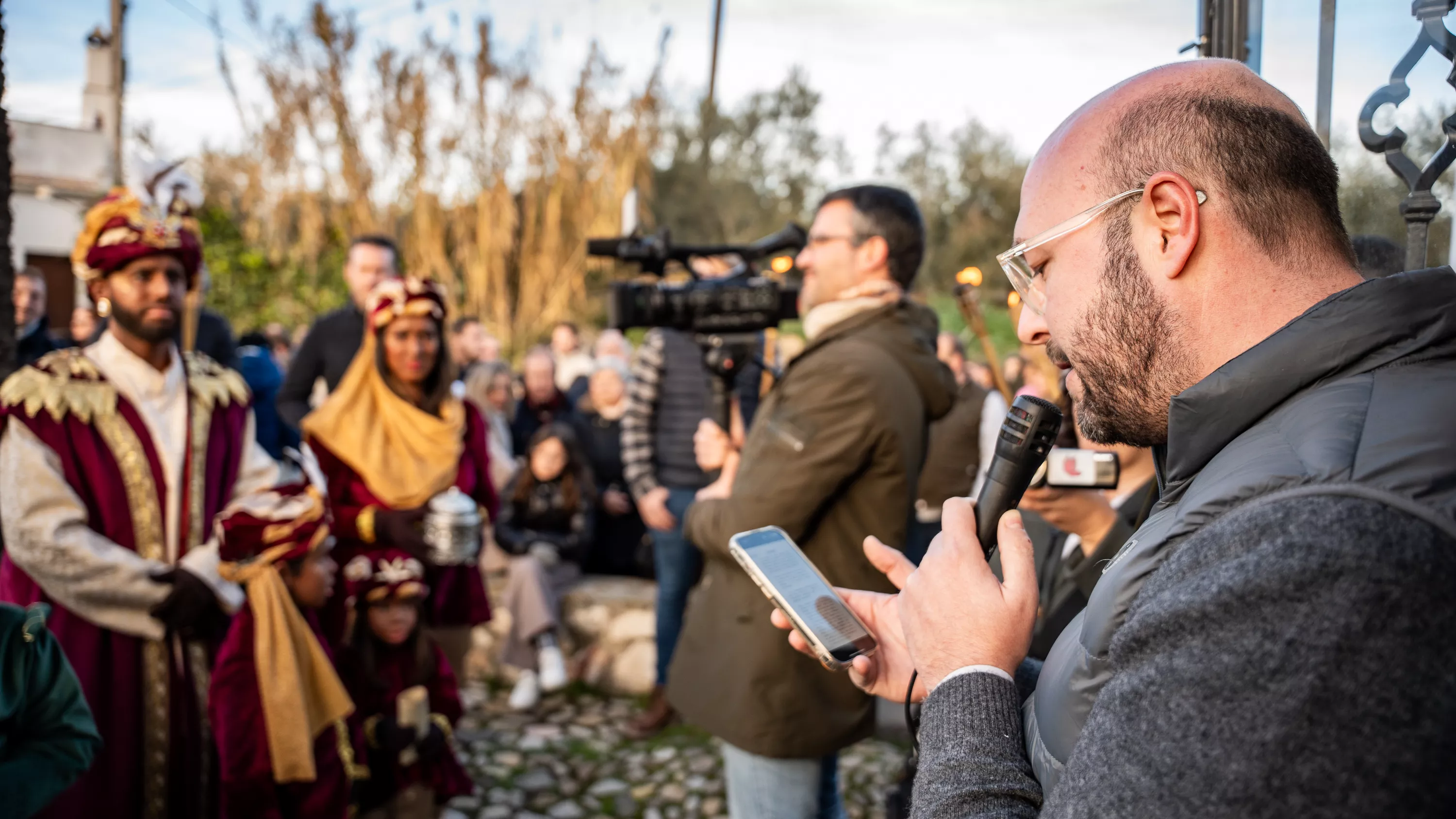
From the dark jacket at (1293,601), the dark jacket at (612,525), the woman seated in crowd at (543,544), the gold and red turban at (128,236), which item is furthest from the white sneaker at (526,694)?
the dark jacket at (1293,601)

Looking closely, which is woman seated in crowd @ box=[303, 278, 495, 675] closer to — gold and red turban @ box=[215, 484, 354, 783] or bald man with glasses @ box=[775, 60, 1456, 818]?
gold and red turban @ box=[215, 484, 354, 783]

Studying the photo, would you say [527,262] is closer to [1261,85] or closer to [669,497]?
Answer: [669,497]

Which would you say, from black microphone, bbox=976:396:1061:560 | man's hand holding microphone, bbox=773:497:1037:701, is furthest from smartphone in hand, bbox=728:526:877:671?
black microphone, bbox=976:396:1061:560

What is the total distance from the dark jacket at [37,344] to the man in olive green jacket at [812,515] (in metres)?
4.56

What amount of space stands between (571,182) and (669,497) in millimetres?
9463

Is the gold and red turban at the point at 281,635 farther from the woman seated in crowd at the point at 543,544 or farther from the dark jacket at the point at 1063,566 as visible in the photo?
the dark jacket at the point at 1063,566

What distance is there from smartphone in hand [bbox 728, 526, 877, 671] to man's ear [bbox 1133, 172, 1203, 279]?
740mm

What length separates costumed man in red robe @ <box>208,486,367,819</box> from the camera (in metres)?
2.92

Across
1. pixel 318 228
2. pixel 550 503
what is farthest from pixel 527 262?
pixel 550 503

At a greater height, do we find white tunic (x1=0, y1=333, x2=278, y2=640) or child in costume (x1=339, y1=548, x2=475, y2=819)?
white tunic (x1=0, y1=333, x2=278, y2=640)

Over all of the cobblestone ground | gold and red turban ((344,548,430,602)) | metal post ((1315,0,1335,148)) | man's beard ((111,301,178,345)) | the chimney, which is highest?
the chimney

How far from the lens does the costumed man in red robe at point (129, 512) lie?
2789 mm

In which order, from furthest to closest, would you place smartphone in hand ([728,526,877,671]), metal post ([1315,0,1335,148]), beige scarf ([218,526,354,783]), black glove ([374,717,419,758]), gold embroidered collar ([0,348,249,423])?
black glove ([374,717,419,758])
beige scarf ([218,526,354,783])
gold embroidered collar ([0,348,249,423])
metal post ([1315,0,1335,148])
smartphone in hand ([728,526,877,671])

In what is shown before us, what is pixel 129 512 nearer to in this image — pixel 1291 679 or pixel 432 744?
pixel 432 744
